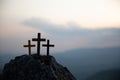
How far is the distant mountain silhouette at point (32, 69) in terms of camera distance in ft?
127

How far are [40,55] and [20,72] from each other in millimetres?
3961

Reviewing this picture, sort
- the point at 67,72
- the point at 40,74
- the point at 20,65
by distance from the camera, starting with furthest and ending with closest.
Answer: the point at 67,72, the point at 20,65, the point at 40,74

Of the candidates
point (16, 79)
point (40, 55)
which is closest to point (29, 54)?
point (40, 55)

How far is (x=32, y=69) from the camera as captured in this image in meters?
39.8

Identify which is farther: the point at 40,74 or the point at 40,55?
the point at 40,55

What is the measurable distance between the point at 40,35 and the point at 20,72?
6.12 metres

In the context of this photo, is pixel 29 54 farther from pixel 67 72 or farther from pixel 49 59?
pixel 67 72

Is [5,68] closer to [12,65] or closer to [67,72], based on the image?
[12,65]

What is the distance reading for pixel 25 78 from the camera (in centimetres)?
3903

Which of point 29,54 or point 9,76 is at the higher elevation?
point 29,54

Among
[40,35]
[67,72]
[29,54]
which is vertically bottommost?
[67,72]

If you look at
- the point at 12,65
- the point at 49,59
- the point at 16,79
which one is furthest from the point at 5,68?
the point at 49,59

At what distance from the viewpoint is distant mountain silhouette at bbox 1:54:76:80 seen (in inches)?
1527

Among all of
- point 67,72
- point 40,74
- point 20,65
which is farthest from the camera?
point 67,72
